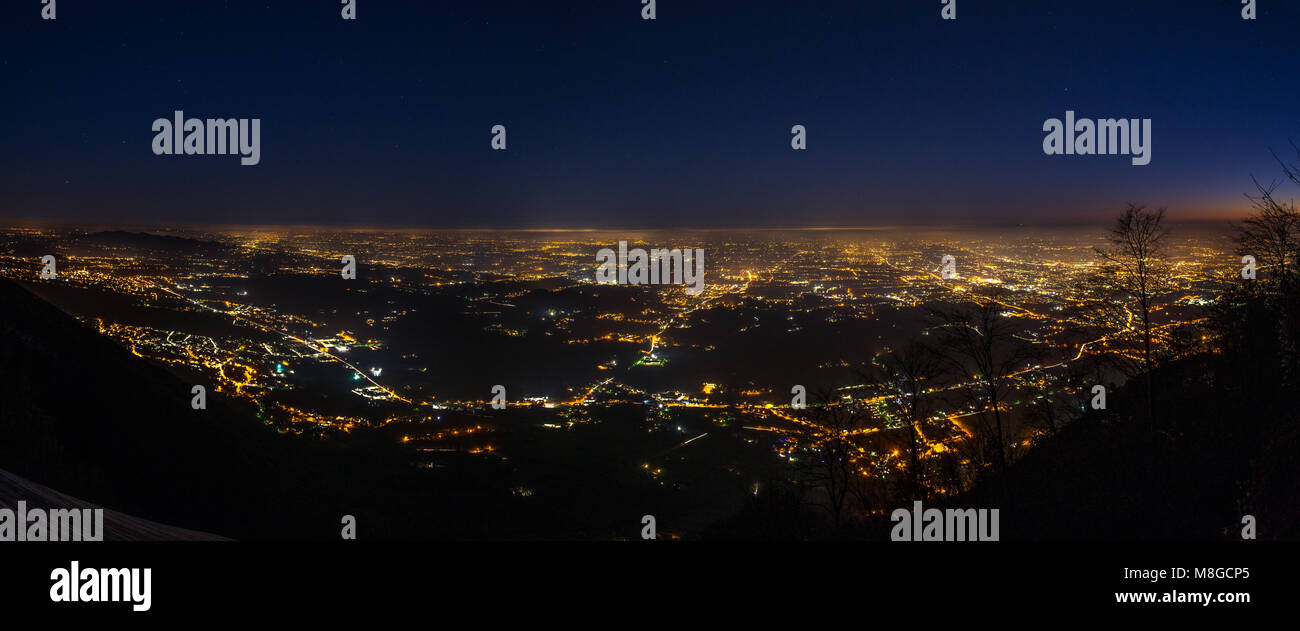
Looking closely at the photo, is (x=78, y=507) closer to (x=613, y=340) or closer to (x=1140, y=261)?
(x=1140, y=261)

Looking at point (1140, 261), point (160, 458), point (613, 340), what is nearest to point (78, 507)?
point (1140, 261)

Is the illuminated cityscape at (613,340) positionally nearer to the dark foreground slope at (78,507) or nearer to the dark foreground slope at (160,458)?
the dark foreground slope at (160,458)

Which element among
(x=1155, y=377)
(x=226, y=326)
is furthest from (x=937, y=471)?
(x=226, y=326)

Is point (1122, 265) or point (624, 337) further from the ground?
point (1122, 265)

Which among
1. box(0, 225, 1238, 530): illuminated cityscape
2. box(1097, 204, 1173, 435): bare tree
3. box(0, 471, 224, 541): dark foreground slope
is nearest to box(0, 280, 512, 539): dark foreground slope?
box(0, 225, 1238, 530): illuminated cityscape
